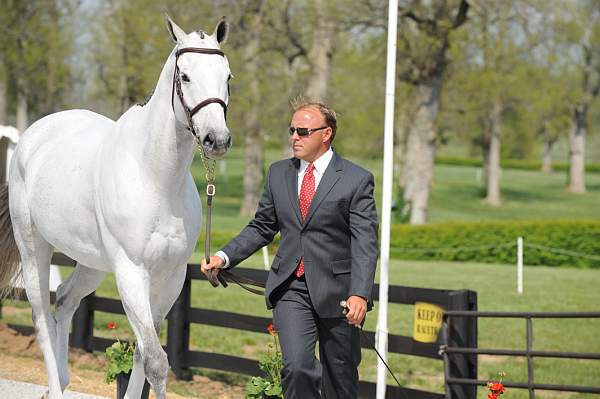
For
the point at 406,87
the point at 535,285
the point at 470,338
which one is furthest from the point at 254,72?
the point at 470,338

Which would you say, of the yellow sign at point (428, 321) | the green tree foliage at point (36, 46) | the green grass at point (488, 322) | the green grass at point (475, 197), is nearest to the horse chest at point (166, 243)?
the yellow sign at point (428, 321)

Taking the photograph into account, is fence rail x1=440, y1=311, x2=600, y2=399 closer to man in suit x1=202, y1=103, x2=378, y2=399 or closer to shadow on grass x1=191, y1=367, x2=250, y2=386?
man in suit x1=202, y1=103, x2=378, y2=399

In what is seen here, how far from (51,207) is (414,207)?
28402mm

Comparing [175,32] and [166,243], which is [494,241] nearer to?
[166,243]

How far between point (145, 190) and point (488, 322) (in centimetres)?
1214

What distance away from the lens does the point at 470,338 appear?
23.8 ft

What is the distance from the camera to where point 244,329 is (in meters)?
9.26

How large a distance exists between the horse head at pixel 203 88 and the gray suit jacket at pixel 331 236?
0.54m

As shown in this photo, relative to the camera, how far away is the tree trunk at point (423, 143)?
31703mm

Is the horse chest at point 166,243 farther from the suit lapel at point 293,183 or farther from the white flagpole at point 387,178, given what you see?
the white flagpole at point 387,178

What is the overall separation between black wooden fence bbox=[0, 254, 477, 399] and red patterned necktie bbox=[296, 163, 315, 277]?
1.77 metres

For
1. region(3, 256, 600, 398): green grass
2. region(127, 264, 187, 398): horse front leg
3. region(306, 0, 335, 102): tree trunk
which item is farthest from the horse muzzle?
region(306, 0, 335, 102): tree trunk

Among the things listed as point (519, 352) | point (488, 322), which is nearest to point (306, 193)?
point (519, 352)

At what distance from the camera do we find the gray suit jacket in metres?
4.71
